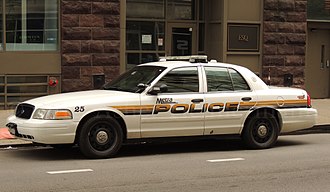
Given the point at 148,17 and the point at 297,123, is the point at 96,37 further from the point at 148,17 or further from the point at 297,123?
the point at 297,123

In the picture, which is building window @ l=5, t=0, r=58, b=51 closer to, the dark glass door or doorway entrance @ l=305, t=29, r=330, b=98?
the dark glass door

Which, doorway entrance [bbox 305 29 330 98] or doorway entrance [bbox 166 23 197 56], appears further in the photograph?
doorway entrance [bbox 305 29 330 98]

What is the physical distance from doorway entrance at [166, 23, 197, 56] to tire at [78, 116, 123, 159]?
7923 millimetres

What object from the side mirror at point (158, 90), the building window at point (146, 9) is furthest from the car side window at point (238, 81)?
the building window at point (146, 9)

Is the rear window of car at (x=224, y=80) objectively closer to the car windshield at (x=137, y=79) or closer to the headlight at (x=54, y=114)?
the car windshield at (x=137, y=79)

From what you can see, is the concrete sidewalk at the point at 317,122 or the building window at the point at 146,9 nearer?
the concrete sidewalk at the point at 317,122

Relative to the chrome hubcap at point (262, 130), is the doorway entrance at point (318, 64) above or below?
above

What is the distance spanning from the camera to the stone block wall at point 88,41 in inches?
562

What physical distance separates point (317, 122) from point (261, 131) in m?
3.72

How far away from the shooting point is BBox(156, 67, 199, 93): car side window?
30.3ft

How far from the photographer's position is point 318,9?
57.2 ft

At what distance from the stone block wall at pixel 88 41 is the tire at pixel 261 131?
5893 mm

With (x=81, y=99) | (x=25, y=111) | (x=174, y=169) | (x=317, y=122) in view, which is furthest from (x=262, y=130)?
(x=25, y=111)

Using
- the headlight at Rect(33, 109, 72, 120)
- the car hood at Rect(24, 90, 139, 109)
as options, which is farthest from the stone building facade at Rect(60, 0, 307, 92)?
the headlight at Rect(33, 109, 72, 120)
